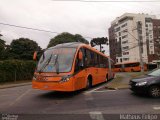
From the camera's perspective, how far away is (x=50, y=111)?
7.82 metres

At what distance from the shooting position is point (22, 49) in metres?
60.1

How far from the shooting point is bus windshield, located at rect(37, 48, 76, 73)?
11109 millimetres


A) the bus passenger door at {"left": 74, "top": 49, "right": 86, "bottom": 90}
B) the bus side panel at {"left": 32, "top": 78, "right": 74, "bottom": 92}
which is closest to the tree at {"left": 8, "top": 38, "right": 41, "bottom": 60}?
the bus passenger door at {"left": 74, "top": 49, "right": 86, "bottom": 90}

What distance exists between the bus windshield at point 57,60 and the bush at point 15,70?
63.3 ft

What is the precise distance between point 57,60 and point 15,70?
21781 mm

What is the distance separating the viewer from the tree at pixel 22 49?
5925cm

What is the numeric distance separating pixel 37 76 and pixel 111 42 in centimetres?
9635

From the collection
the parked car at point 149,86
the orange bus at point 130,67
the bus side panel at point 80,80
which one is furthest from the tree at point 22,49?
the parked car at point 149,86

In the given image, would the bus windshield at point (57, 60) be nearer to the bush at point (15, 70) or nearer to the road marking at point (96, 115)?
the road marking at point (96, 115)

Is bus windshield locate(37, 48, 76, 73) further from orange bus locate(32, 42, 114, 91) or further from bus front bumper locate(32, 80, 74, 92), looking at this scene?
bus front bumper locate(32, 80, 74, 92)

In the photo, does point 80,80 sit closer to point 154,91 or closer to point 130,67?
point 154,91

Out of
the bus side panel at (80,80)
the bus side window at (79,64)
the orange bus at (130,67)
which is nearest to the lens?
the bus side panel at (80,80)

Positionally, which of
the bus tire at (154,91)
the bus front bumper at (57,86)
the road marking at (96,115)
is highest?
the bus front bumper at (57,86)

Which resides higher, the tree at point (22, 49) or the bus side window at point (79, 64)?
the tree at point (22, 49)
